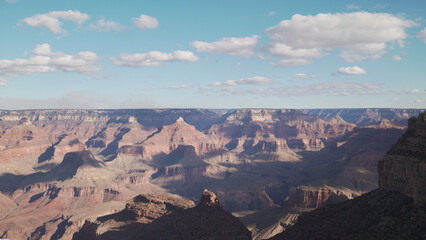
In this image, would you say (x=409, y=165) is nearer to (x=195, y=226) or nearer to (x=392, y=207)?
(x=392, y=207)

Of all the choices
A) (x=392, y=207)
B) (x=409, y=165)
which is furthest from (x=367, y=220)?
(x=409, y=165)

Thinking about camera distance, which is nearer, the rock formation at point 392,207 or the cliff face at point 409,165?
the rock formation at point 392,207

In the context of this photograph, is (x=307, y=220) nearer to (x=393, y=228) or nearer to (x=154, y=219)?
(x=393, y=228)

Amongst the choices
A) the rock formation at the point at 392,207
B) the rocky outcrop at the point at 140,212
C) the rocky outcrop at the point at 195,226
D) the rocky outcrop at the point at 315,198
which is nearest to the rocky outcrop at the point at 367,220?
the rock formation at the point at 392,207

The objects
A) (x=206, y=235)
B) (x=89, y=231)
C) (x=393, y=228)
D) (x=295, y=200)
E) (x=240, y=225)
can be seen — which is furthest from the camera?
(x=295, y=200)

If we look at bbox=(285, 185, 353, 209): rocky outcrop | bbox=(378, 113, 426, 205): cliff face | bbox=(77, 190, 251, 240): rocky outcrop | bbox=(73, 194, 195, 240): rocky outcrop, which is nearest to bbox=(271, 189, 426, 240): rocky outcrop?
bbox=(378, 113, 426, 205): cliff face

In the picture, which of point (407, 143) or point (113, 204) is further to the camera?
point (113, 204)

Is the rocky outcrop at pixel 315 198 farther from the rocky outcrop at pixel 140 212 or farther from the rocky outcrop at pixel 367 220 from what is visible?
the rocky outcrop at pixel 367 220

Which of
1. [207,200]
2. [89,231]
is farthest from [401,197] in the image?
[89,231]
